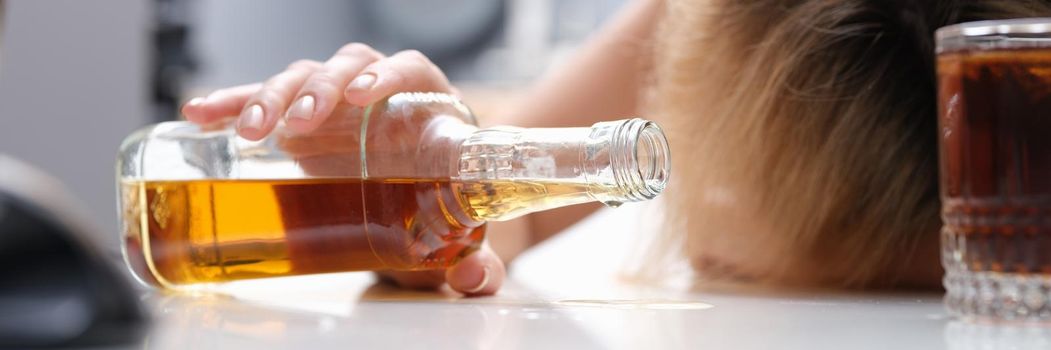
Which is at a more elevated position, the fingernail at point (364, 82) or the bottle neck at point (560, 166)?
the fingernail at point (364, 82)

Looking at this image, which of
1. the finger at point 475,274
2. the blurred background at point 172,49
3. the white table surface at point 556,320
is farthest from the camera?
the blurred background at point 172,49

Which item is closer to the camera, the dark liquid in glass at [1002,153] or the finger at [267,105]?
the dark liquid in glass at [1002,153]

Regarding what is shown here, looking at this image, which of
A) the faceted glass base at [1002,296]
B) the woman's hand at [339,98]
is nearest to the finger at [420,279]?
the woman's hand at [339,98]

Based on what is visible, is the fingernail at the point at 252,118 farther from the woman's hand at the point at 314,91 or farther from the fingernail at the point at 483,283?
the fingernail at the point at 483,283

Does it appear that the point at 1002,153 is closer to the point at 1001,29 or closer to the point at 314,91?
the point at 1001,29

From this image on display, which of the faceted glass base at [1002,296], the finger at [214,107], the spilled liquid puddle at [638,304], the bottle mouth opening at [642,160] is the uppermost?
the finger at [214,107]

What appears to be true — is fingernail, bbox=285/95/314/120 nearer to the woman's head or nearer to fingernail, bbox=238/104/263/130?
fingernail, bbox=238/104/263/130

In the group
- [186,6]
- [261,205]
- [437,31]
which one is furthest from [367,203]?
[437,31]

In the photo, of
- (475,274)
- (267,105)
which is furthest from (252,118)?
(475,274)
